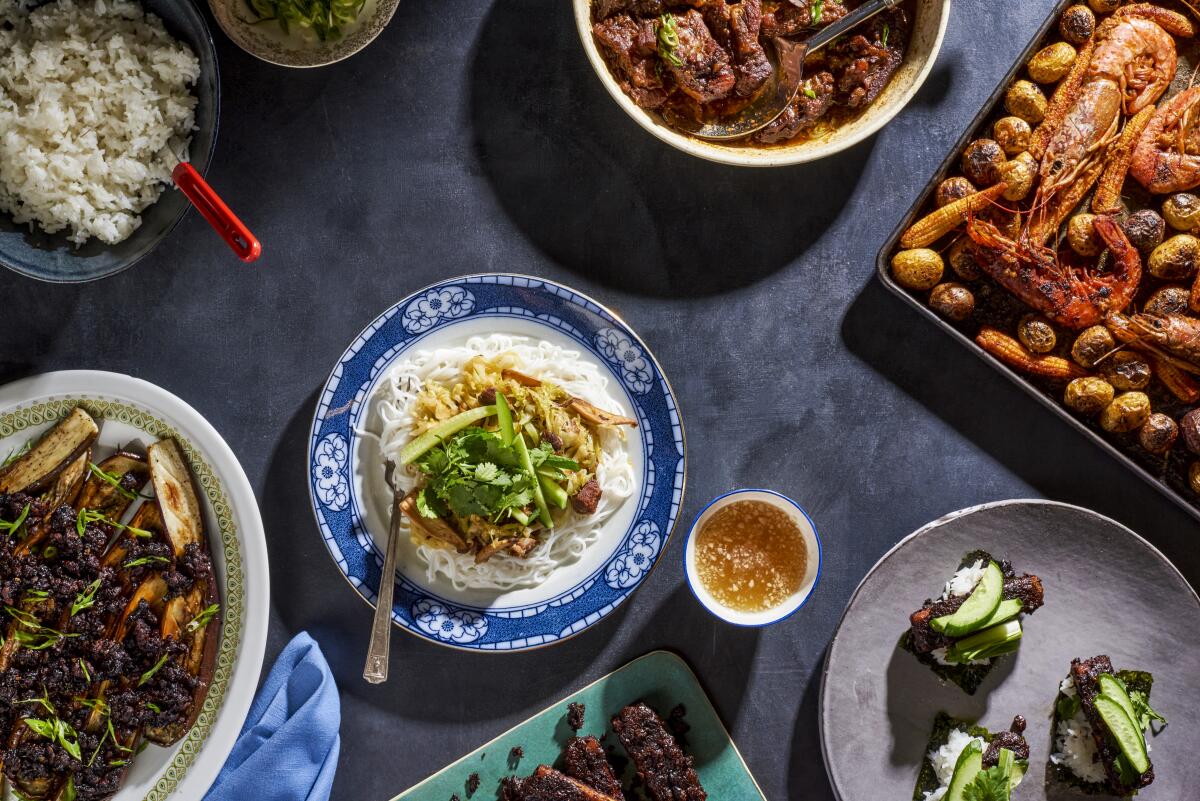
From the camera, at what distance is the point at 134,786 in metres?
3.23

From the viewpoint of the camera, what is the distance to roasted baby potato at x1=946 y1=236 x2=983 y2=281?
127 inches

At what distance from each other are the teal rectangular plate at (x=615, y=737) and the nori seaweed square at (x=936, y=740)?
1.93 feet

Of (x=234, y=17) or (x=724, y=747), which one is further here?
(x=724, y=747)

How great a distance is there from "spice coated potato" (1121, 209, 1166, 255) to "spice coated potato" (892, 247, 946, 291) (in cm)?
66

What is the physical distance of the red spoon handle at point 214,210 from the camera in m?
2.82

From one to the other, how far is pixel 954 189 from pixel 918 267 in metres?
0.31

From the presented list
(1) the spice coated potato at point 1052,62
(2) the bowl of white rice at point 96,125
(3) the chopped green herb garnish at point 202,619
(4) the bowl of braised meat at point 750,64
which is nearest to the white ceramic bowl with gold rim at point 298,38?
(2) the bowl of white rice at point 96,125

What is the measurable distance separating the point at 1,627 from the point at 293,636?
1.00 meters

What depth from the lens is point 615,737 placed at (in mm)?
3361

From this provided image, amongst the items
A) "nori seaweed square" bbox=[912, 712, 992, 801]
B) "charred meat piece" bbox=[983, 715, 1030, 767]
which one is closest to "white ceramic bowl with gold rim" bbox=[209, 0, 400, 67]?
"nori seaweed square" bbox=[912, 712, 992, 801]

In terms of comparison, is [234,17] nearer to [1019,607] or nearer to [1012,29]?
[1012,29]

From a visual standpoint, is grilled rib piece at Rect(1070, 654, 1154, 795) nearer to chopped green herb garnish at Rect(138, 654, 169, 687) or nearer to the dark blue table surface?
the dark blue table surface

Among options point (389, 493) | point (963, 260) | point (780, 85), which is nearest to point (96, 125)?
point (389, 493)

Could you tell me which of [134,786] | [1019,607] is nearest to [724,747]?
[1019,607]
